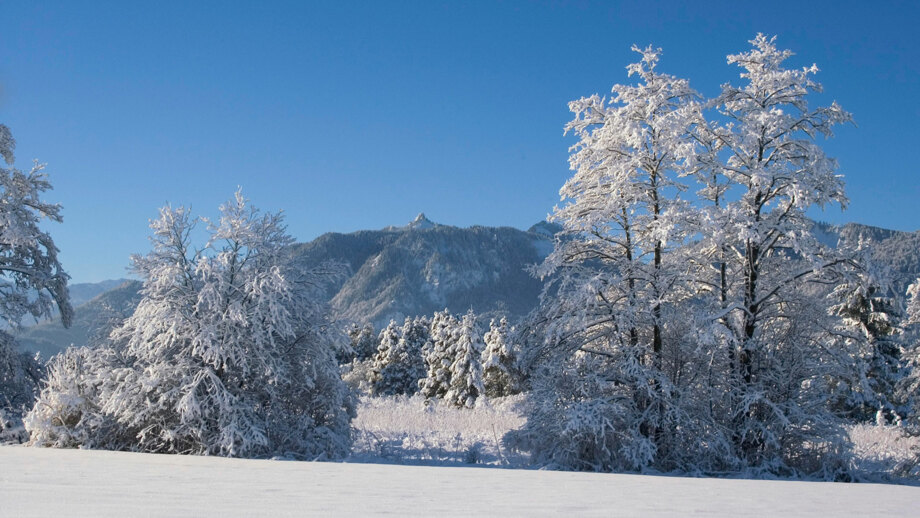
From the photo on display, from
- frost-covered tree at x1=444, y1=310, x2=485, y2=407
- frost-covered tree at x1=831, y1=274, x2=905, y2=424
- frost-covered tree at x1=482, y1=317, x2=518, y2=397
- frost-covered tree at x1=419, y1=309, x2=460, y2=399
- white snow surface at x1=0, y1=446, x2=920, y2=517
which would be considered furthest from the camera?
frost-covered tree at x1=419, y1=309, x2=460, y2=399

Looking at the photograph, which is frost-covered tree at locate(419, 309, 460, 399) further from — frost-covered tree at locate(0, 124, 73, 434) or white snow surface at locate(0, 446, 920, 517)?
white snow surface at locate(0, 446, 920, 517)

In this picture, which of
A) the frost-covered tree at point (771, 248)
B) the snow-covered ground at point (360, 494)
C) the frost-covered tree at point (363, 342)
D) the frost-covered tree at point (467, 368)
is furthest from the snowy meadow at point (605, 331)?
the frost-covered tree at point (363, 342)

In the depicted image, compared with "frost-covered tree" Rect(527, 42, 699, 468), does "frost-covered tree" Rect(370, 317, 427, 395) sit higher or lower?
lower

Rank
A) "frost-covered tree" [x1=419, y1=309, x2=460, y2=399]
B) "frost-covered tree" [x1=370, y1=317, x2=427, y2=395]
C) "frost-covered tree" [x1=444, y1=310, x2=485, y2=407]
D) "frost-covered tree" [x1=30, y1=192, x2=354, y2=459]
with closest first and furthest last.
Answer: "frost-covered tree" [x1=30, y1=192, x2=354, y2=459], "frost-covered tree" [x1=444, y1=310, x2=485, y2=407], "frost-covered tree" [x1=419, y1=309, x2=460, y2=399], "frost-covered tree" [x1=370, y1=317, x2=427, y2=395]

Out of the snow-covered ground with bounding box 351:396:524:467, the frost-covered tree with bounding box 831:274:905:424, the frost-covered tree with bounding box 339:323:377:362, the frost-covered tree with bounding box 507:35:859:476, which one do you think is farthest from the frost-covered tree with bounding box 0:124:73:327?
the frost-covered tree with bounding box 339:323:377:362

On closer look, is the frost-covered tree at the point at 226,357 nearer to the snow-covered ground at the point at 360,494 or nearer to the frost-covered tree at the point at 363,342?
the snow-covered ground at the point at 360,494

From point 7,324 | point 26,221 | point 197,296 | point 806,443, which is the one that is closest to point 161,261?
point 197,296

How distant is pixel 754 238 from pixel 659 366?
3669mm

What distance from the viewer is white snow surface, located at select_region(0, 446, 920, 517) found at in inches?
186

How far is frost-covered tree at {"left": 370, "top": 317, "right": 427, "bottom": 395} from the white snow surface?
40897 millimetres

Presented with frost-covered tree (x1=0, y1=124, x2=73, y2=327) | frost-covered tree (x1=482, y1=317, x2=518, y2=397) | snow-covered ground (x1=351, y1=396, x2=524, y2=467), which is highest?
frost-covered tree (x1=0, y1=124, x2=73, y2=327)

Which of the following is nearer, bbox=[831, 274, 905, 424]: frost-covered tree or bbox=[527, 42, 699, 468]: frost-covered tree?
bbox=[527, 42, 699, 468]: frost-covered tree

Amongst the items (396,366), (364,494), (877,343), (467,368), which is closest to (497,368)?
(467,368)

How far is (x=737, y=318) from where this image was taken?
585 inches
